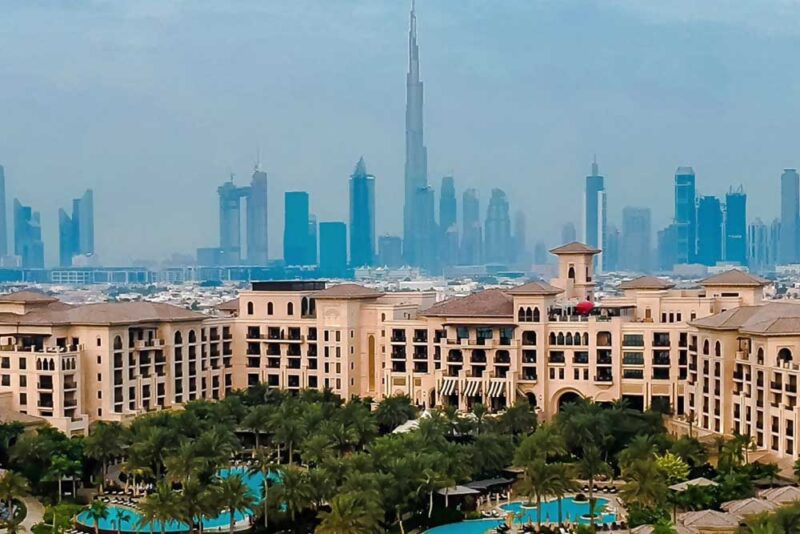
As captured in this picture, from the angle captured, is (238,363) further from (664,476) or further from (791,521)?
(791,521)

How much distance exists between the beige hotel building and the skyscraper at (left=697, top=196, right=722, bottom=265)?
130 m

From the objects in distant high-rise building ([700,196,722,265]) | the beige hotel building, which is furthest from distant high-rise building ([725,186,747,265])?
the beige hotel building

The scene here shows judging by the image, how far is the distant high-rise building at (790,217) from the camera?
589ft

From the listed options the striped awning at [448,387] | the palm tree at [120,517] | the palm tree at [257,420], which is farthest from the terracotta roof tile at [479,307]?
the palm tree at [120,517]

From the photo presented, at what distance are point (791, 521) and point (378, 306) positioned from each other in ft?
90.2

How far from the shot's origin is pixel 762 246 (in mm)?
187500

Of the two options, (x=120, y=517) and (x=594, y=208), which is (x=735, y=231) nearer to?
(x=594, y=208)

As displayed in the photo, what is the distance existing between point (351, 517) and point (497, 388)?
21211 mm

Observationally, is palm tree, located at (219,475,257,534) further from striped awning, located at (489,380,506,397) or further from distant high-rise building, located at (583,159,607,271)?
distant high-rise building, located at (583,159,607,271)

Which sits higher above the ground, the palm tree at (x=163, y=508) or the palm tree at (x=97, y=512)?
the palm tree at (x=163, y=508)

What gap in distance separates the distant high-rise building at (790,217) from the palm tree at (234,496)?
161097 mm

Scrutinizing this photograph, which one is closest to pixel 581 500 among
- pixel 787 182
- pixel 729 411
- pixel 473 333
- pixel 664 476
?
pixel 664 476

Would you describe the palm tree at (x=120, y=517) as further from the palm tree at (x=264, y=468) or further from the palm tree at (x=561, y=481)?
the palm tree at (x=561, y=481)

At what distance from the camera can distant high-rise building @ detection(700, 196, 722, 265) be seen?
17874 cm
